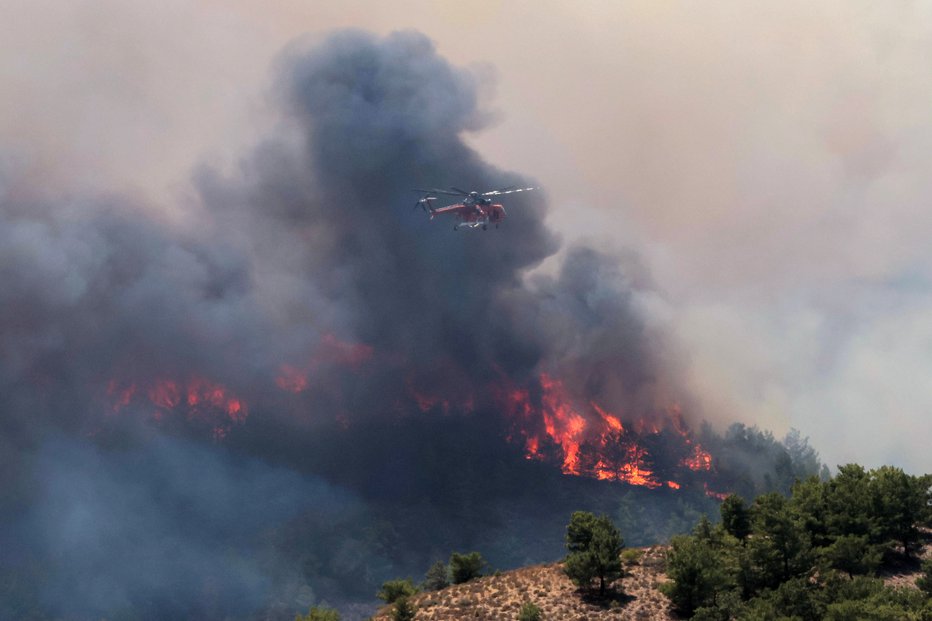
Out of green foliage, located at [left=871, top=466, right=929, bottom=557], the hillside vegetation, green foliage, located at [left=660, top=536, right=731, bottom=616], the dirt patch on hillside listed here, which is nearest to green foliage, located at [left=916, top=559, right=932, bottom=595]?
the hillside vegetation

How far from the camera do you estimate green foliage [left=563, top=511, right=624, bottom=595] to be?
6103cm

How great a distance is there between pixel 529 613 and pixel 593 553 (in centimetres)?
797

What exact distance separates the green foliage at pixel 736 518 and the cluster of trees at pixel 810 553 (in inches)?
3.7

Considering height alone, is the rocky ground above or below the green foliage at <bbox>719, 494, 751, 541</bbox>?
below

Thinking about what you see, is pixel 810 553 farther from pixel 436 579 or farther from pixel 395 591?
pixel 436 579

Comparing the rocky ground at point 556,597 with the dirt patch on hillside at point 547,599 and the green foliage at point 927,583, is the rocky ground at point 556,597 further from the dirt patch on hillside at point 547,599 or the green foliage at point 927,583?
the green foliage at point 927,583

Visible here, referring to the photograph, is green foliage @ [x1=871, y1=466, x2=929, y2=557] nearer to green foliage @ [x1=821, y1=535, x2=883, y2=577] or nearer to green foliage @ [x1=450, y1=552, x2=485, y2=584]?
green foliage @ [x1=821, y1=535, x2=883, y2=577]

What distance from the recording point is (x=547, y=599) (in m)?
61.6

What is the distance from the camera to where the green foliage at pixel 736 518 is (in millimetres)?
69500

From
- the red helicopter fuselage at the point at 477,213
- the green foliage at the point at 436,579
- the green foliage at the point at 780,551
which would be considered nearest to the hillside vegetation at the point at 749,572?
the green foliage at the point at 780,551

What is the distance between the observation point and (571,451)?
589 ft

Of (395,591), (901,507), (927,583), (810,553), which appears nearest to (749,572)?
(810,553)

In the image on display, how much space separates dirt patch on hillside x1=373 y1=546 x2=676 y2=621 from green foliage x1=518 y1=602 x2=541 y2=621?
1122mm

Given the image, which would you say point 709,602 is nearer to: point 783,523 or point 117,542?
point 783,523
